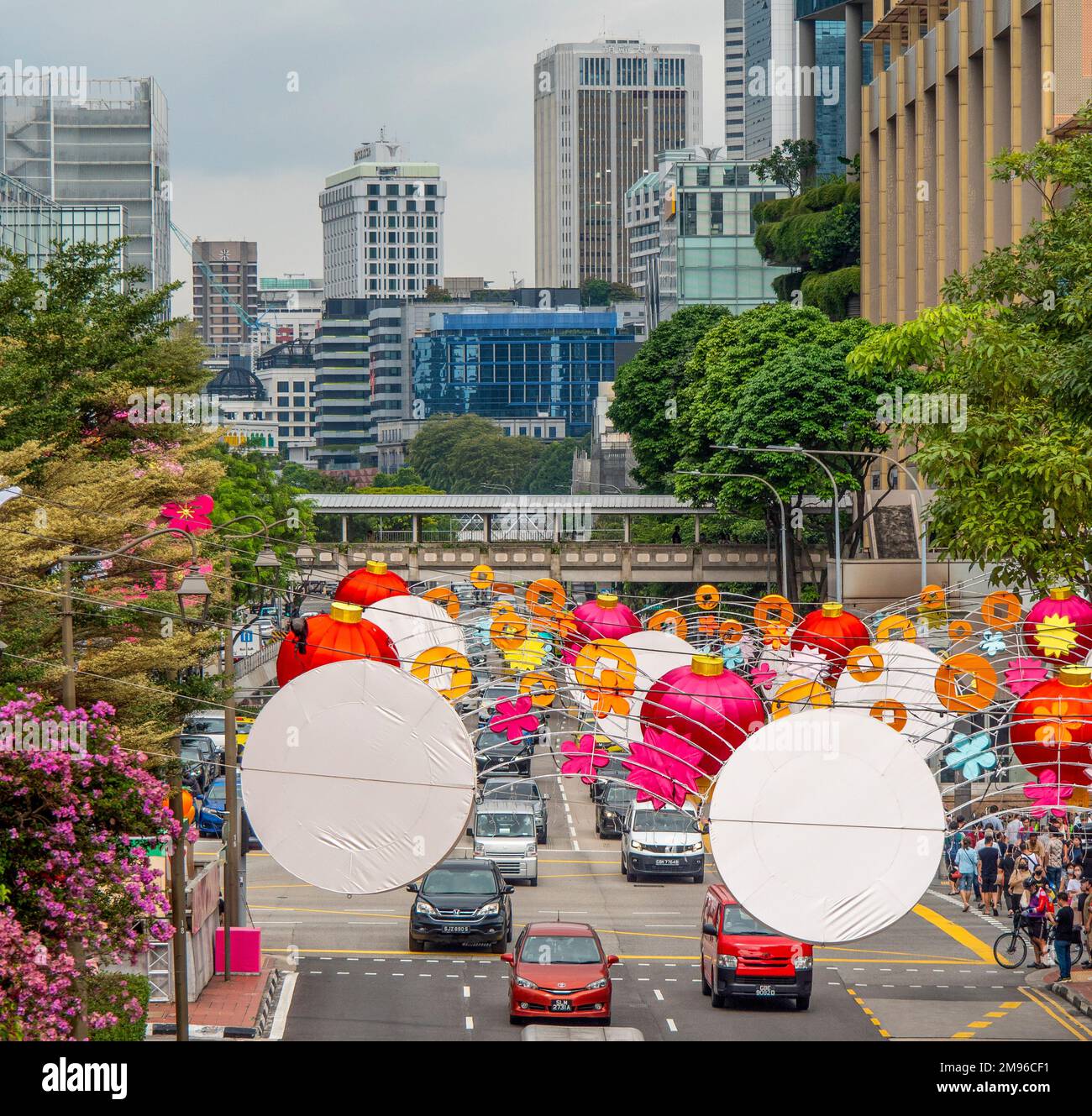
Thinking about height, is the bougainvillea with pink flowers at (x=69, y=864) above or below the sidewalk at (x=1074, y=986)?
above

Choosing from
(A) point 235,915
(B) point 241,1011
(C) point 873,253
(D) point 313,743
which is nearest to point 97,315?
(A) point 235,915

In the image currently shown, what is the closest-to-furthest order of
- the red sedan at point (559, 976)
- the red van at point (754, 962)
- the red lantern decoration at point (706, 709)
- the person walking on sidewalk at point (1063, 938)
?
the red lantern decoration at point (706, 709) → the red sedan at point (559, 976) → the red van at point (754, 962) → the person walking on sidewalk at point (1063, 938)

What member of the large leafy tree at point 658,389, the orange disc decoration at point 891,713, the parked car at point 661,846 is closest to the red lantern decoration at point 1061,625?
the orange disc decoration at point 891,713

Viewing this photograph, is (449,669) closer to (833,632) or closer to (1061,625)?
(833,632)

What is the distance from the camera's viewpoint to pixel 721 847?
14531 millimetres

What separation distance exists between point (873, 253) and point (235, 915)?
62.3 meters

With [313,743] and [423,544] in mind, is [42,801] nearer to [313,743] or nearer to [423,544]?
[313,743]

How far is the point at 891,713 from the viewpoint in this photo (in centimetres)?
1898

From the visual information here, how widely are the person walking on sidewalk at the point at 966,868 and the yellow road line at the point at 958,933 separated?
3.27ft

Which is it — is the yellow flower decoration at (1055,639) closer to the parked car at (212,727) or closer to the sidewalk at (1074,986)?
the sidewalk at (1074,986)

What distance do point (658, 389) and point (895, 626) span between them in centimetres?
6055

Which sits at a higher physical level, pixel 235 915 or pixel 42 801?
pixel 42 801

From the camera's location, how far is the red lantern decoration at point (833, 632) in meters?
21.7

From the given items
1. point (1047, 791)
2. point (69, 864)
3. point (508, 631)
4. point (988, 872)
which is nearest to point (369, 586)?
point (508, 631)
